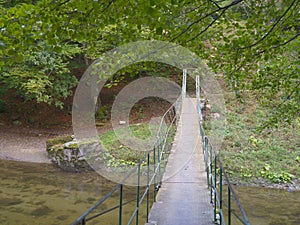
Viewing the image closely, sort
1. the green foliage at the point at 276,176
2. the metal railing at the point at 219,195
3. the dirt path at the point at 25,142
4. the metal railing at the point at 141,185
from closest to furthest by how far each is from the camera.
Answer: the metal railing at the point at 141,185 < the metal railing at the point at 219,195 < the green foliage at the point at 276,176 < the dirt path at the point at 25,142

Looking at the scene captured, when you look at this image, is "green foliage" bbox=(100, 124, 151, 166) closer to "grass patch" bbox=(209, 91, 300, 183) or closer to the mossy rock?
the mossy rock

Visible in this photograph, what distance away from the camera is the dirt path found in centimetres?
1087

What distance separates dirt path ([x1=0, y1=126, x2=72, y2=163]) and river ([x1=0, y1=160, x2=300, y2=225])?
3.71 feet

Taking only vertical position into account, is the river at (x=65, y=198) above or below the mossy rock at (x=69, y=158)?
below

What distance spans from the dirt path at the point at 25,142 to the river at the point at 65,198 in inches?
44.5

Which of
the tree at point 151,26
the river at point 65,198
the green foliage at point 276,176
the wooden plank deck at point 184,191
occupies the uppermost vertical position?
the tree at point 151,26

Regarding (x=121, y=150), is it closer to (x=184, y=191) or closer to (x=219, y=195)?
(x=219, y=195)

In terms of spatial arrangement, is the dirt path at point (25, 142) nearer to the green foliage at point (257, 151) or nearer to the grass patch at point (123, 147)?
the grass patch at point (123, 147)

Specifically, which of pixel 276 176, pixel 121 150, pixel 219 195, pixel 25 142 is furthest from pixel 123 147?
pixel 219 195

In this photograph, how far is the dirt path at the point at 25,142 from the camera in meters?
10.9

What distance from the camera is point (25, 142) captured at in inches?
→ 487

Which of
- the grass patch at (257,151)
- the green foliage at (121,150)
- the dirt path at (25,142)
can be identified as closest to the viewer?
the grass patch at (257,151)

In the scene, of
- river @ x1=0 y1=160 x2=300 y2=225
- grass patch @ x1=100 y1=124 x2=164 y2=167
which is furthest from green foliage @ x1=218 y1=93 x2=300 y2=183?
grass patch @ x1=100 y1=124 x2=164 y2=167

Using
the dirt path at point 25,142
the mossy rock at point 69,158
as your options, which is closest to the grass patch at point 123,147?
the mossy rock at point 69,158
